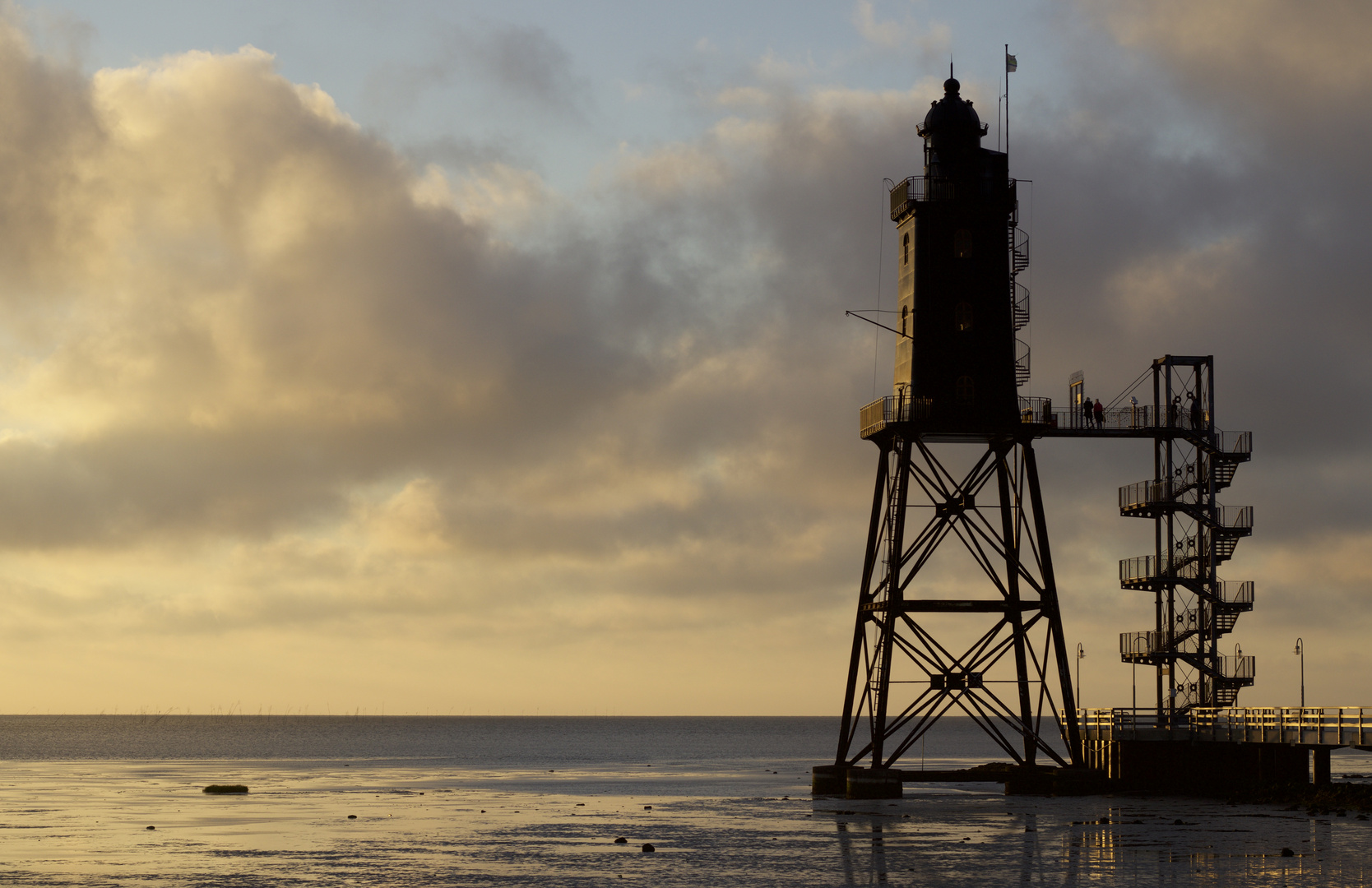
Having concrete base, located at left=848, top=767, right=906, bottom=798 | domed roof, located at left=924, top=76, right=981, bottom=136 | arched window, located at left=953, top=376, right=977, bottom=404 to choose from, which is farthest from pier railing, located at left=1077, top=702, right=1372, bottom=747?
domed roof, located at left=924, top=76, right=981, bottom=136

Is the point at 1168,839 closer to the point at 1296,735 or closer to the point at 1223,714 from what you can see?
the point at 1296,735

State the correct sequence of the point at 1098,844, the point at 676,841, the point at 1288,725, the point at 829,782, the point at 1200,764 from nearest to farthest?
the point at 1098,844 → the point at 676,841 → the point at 1288,725 → the point at 1200,764 → the point at 829,782

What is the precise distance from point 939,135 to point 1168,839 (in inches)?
1166

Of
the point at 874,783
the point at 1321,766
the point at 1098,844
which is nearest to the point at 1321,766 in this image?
the point at 1321,766

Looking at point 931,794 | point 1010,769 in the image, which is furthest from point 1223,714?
point 931,794

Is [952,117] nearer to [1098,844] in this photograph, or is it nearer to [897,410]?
[897,410]

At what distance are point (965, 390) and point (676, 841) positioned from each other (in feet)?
68.9

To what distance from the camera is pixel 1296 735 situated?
6084cm

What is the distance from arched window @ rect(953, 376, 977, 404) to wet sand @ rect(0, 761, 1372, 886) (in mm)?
15794

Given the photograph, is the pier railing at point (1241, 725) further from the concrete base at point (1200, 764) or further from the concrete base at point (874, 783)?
the concrete base at point (874, 783)

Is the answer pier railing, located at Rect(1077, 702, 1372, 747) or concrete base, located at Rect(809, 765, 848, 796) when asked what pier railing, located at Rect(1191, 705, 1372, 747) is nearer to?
pier railing, located at Rect(1077, 702, 1372, 747)

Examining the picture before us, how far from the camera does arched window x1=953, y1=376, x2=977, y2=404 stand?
204 feet

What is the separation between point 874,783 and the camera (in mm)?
63781

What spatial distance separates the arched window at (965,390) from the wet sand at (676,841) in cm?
1579
